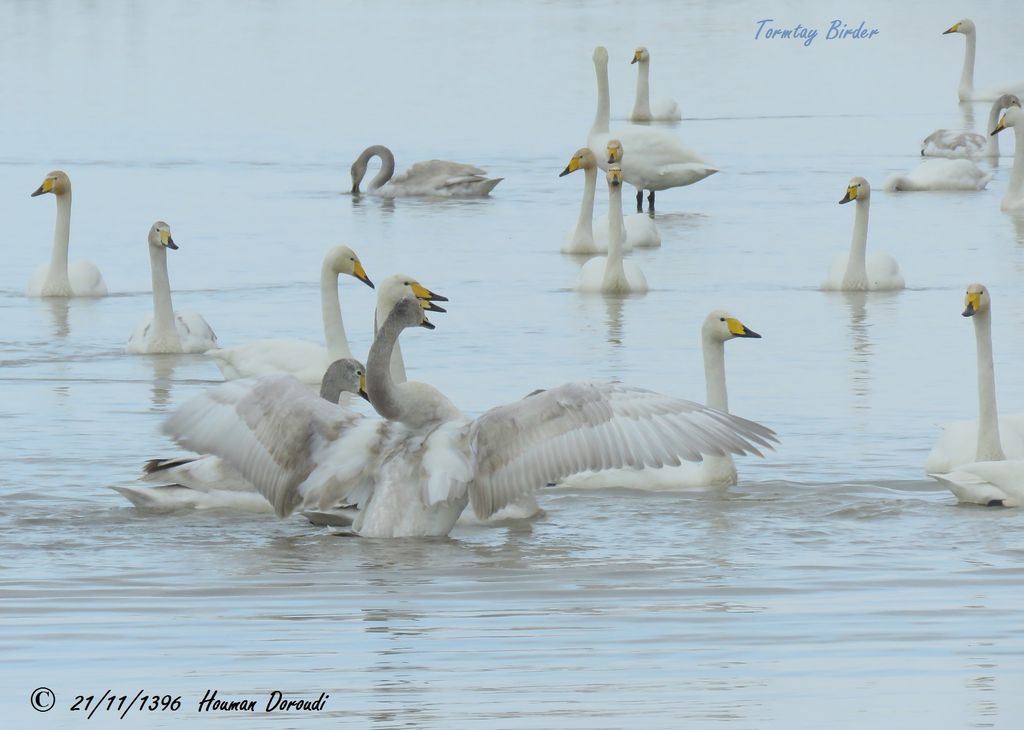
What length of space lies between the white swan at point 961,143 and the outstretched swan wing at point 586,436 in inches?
712

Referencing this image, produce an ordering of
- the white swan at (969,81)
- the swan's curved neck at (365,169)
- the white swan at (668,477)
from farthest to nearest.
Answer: the white swan at (969,81) < the swan's curved neck at (365,169) < the white swan at (668,477)

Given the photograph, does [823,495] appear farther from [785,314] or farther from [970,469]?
[785,314]

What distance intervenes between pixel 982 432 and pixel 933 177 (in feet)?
47.2

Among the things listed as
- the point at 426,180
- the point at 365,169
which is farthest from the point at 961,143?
the point at 365,169

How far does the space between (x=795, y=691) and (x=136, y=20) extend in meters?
64.7

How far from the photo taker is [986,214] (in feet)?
73.7

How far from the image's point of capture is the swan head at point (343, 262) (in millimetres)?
13352

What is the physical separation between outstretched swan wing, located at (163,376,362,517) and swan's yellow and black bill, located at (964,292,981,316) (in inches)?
126

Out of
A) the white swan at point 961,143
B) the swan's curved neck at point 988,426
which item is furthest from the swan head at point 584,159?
the swan's curved neck at point 988,426

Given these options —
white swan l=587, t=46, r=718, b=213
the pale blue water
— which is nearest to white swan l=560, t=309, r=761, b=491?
the pale blue water

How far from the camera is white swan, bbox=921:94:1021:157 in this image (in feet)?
87.9

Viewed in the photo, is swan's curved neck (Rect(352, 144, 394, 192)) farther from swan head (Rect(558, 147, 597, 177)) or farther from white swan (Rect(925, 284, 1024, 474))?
white swan (Rect(925, 284, 1024, 474))

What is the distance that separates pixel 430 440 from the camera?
9.34 metres

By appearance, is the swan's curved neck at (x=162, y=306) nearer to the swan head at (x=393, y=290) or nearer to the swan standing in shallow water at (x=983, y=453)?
the swan head at (x=393, y=290)
